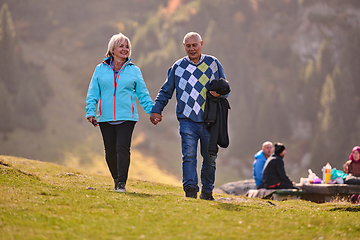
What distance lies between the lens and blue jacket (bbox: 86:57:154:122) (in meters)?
5.60

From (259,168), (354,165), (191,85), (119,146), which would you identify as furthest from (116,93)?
(354,165)

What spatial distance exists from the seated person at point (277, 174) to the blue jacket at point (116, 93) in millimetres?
4941

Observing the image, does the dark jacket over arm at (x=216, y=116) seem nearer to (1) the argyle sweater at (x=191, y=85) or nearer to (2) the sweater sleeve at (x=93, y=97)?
(1) the argyle sweater at (x=191, y=85)

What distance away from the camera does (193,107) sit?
571 centimetres

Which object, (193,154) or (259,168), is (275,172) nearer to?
(259,168)

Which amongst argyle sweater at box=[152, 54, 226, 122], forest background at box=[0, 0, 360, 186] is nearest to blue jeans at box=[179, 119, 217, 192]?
argyle sweater at box=[152, 54, 226, 122]

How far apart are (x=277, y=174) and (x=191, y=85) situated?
5026mm

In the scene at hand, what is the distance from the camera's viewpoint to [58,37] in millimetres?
62094

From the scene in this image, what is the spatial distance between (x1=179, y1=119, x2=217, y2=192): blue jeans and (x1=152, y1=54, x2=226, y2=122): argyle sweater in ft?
0.44

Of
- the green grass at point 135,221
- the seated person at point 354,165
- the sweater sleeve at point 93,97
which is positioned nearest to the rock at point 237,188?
the seated person at point 354,165

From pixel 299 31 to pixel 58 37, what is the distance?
124 ft

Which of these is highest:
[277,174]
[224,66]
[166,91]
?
[224,66]

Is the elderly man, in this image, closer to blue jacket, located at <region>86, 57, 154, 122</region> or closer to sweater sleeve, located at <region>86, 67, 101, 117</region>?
blue jacket, located at <region>86, 57, 154, 122</region>

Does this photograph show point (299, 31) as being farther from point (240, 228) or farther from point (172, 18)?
point (240, 228)
